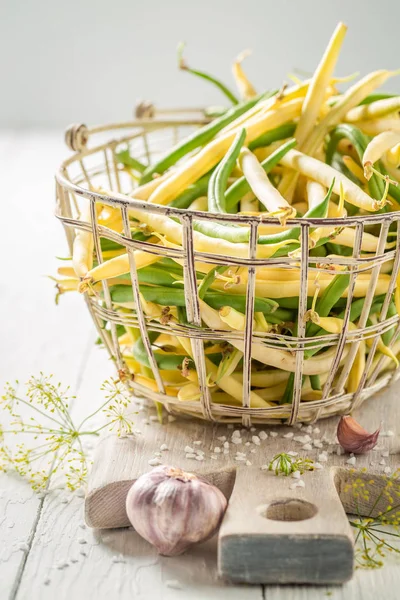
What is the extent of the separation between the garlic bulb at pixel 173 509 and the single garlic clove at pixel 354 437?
19 centimetres

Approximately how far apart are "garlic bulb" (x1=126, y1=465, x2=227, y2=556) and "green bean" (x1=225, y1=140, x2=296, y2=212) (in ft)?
1.26

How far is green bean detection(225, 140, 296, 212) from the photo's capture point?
3.47ft

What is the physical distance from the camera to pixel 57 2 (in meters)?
3.89

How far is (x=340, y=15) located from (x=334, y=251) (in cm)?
306

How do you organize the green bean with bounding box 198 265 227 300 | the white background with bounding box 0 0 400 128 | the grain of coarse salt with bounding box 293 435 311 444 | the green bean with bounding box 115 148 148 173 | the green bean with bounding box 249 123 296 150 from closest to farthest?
the green bean with bounding box 198 265 227 300 → the grain of coarse salt with bounding box 293 435 311 444 → the green bean with bounding box 249 123 296 150 → the green bean with bounding box 115 148 148 173 → the white background with bounding box 0 0 400 128

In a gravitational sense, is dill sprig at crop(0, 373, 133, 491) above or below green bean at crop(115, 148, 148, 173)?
below

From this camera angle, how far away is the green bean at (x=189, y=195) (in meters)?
1.11

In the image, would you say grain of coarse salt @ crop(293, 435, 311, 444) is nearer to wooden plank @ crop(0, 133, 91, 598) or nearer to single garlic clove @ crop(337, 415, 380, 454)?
single garlic clove @ crop(337, 415, 380, 454)

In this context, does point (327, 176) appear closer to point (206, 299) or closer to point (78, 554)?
point (206, 299)

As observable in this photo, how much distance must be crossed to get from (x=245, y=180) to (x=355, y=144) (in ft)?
0.55

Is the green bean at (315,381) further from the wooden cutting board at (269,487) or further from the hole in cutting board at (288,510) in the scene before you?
the hole in cutting board at (288,510)

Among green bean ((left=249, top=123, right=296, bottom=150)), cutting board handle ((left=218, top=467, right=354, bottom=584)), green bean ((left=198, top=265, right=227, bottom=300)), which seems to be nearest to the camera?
cutting board handle ((left=218, top=467, right=354, bottom=584))

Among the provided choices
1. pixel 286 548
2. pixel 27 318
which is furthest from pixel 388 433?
pixel 27 318

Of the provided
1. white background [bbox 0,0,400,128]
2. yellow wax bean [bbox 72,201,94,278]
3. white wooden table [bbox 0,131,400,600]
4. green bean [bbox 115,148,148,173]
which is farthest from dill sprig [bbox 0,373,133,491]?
white background [bbox 0,0,400,128]
